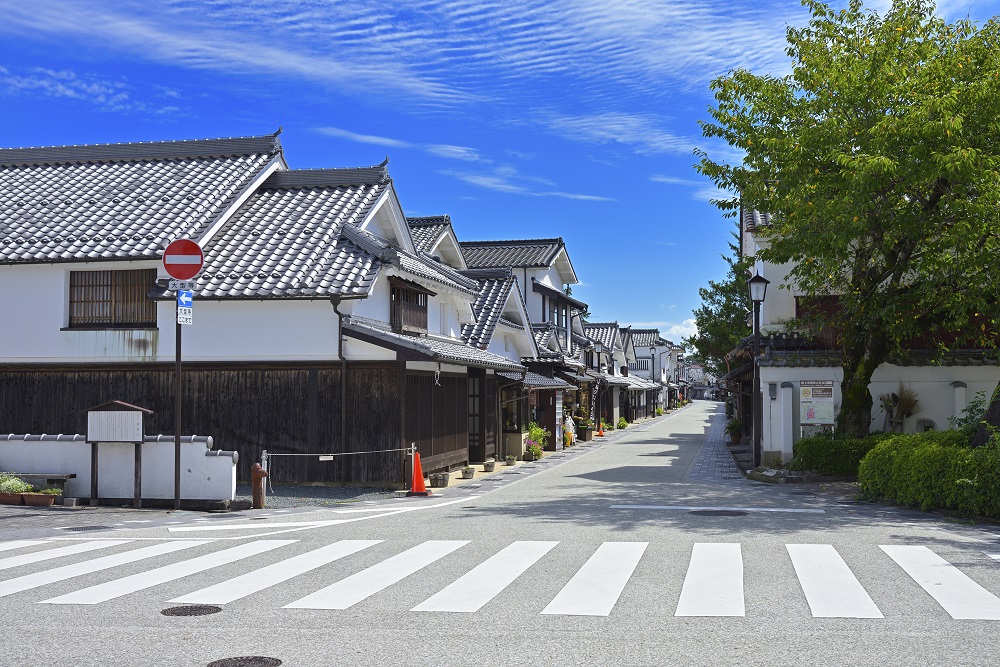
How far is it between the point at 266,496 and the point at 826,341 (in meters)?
16.2

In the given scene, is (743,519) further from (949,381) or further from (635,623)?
(949,381)

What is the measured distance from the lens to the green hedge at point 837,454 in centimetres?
2144

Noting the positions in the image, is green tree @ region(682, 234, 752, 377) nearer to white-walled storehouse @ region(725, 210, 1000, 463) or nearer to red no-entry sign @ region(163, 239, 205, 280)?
white-walled storehouse @ region(725, 210, 1000, 463)

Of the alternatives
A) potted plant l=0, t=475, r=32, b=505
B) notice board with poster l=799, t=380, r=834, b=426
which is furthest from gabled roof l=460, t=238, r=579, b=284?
potted plant l=0, t=475, r=32, b=505

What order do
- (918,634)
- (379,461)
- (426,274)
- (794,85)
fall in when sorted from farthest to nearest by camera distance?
1. (426,274)
2. (794,85)
3. (379,461)
4. (918,634)

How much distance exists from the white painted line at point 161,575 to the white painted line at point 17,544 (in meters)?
2.84

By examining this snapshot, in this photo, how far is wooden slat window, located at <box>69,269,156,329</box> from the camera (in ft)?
67.6

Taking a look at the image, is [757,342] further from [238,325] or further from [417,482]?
[238,325]

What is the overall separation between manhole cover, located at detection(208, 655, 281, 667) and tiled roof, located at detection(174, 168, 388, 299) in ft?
42.0

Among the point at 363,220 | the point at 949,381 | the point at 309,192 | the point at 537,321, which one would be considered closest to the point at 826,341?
the point at 949,381

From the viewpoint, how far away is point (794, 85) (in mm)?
21109

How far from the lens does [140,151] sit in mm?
25781

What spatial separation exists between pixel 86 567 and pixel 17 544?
8.33ft

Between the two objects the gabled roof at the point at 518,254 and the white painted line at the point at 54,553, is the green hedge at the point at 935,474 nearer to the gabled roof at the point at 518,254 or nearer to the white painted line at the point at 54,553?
the white painted line at the point at 54,553
